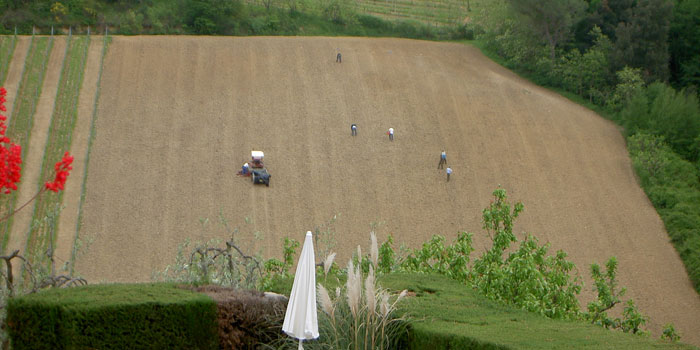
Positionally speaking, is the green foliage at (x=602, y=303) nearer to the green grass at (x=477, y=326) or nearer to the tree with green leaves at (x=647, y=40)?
the green grass at (x=477, y=326)

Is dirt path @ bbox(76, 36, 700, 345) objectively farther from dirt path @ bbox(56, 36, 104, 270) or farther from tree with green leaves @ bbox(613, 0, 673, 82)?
tree with green leaves @ bbox(613, 0, 673, 82)

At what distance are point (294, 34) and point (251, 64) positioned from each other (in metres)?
7.79

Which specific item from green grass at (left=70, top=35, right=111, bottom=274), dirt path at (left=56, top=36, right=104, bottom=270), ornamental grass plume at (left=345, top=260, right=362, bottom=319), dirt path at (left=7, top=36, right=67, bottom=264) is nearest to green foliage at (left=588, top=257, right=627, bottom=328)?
ornamental grass plume at (left=345, top=260, right=362, bottom=319)

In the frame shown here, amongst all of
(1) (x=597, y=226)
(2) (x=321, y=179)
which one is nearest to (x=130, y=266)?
(2) (x=321, y=179)

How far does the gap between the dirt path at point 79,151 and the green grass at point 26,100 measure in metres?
1.96

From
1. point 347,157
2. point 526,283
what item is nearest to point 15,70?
point 347,157

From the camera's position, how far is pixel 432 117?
48.3 meters

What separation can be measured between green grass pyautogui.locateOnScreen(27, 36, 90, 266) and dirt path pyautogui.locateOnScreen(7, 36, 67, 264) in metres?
0.21

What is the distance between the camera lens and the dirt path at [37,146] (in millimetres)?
31953

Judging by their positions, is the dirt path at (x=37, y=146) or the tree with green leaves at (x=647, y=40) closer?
the dirt path at (x=37, y=146)

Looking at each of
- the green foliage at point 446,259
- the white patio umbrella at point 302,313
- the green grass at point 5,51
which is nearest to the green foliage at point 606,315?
the green foliage at point 446,259

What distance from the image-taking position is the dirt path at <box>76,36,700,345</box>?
36.3m

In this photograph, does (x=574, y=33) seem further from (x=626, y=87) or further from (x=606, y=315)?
(x=606, y=315)

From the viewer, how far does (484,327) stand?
11.8 m
